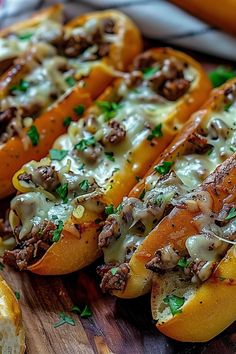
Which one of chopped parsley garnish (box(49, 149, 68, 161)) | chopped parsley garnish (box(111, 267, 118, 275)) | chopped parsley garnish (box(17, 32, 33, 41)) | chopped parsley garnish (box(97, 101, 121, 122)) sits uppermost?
chopped parsley garnish (box(17, 32, 33, 41))

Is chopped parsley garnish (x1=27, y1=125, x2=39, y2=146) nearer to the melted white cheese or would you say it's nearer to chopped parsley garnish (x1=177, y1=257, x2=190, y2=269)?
the melted white cheese

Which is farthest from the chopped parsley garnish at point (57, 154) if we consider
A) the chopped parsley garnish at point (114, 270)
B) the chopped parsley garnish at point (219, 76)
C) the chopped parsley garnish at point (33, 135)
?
the chopped parsley garnish at point (219, 76)

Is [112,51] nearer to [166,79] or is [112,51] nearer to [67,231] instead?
[166,79]

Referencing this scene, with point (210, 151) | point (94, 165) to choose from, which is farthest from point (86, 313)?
point (210, 151)

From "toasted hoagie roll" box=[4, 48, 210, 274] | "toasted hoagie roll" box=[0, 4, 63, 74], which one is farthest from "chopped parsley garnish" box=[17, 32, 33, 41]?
"toasted hoagie roll" box=[4, 48, 210, 274]

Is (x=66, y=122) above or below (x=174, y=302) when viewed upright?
above

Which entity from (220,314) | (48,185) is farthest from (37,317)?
(220,314)

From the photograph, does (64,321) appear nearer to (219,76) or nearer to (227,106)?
(227,106)
